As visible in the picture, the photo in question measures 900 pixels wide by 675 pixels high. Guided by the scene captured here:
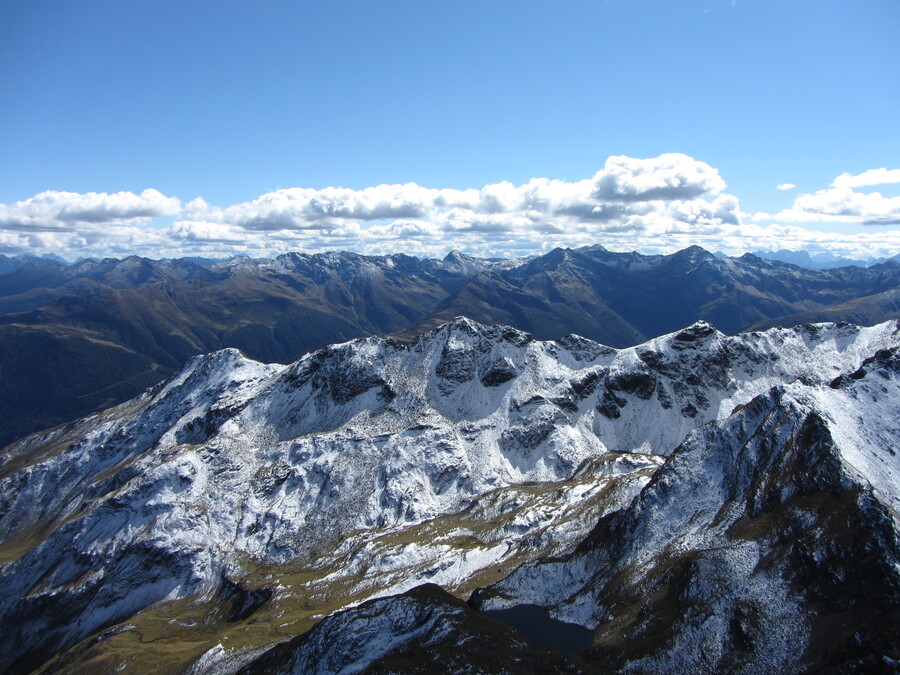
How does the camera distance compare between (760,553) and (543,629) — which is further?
(543,629)

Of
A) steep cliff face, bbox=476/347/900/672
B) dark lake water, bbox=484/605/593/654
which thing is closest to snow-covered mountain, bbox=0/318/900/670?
steep cliff face, bbox=476/347/900/672

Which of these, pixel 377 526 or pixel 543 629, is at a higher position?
pixel 543 629

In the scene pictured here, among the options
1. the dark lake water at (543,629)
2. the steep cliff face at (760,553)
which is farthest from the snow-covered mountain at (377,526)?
the dark lake water at (543,629)

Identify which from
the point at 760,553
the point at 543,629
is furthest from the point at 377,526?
the point at 760,553

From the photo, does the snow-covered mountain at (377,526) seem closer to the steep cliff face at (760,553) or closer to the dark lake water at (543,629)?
the steep cliff face at (760,553)

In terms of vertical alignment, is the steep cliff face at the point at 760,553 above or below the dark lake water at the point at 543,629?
above

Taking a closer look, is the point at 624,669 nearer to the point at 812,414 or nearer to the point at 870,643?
the point at 870,643

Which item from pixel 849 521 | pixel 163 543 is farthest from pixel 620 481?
pixel 163 543

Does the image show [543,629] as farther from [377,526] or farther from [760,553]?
[377,526]
